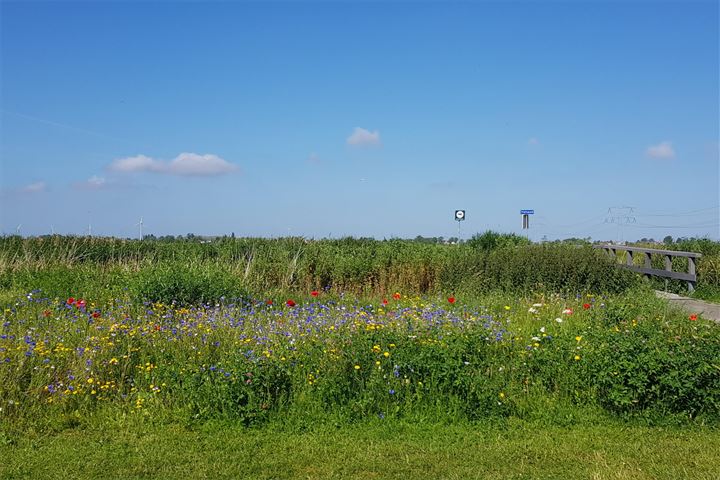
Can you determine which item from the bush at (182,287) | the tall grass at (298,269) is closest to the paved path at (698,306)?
the tall grass at (298,269)

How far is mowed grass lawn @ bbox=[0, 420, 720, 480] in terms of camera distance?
4398 millimetres

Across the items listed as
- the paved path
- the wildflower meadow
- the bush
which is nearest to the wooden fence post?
the paved path

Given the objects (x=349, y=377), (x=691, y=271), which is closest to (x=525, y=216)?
(x=691, y=271)

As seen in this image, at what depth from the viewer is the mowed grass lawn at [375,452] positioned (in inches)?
173

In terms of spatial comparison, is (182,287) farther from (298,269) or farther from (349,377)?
(349,377)

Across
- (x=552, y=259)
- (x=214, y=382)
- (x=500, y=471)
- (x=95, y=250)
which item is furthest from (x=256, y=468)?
(x=95, y=250)

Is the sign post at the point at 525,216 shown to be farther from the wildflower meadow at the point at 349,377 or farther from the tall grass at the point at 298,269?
the wildflower meadow at the point at 349,377

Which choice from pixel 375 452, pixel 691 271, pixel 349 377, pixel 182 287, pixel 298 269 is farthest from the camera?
pixel 691 271

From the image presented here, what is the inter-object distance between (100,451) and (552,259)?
31.2ft

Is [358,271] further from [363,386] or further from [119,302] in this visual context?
[363,386]

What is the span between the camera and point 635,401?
17.7ft

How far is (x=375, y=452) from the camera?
471cm

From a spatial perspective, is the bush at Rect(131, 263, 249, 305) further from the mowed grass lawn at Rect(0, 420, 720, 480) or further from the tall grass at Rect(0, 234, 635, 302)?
the mowed grass lawn at Rect(0, 420, 720, 480)

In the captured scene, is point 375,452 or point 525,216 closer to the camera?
point 375,452
